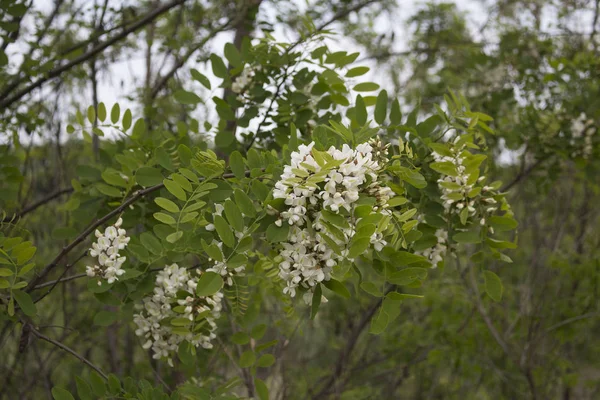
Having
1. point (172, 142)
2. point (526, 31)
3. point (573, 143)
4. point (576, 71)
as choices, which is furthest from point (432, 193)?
point (526, 31)

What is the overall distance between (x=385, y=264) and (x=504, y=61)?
245cm

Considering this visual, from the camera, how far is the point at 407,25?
409cm

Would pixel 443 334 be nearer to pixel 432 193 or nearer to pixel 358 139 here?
pixel 432 193

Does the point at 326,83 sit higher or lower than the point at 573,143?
lower

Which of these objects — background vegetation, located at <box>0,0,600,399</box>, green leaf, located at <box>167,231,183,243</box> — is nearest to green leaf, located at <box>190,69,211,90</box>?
background vegetation, located at <box>0,0,600,399</box>

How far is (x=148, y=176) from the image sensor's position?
59.4 inches

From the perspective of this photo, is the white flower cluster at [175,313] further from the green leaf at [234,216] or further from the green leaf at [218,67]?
the green leaf at [218,67]

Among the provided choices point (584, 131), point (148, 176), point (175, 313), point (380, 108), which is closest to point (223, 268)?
point (175, 313)

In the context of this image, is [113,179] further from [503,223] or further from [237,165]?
[503,223]

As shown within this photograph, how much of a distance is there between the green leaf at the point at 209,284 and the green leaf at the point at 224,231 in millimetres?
73

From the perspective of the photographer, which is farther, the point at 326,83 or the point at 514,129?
the point at 514,129

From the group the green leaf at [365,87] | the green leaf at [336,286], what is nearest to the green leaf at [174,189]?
the green leaf at [336,286]

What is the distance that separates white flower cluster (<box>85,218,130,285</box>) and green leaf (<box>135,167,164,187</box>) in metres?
0.17

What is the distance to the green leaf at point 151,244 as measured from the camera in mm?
1362
